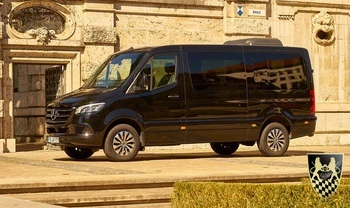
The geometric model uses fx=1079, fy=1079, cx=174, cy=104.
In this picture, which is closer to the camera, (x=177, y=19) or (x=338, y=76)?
(x=177, y=19)

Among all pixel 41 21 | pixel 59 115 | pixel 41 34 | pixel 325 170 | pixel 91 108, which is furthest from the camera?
pixel 41 21

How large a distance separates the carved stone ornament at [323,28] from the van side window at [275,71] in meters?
7.92

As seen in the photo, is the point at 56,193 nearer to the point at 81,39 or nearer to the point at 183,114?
the point at 183,114

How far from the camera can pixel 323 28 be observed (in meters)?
30.6

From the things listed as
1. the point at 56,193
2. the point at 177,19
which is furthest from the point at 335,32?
the point at 56,193

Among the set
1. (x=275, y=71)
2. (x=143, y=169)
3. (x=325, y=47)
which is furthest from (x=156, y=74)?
(x=325, y=47)

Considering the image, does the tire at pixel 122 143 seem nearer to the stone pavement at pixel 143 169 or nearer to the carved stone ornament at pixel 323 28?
the stone pavement at pixel 143 169

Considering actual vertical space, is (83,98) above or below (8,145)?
above

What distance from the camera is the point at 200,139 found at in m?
21.4

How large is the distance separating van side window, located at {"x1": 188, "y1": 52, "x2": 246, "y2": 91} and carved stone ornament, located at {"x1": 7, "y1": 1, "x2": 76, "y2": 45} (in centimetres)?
579

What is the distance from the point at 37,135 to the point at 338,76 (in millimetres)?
8833

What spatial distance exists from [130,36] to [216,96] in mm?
6565

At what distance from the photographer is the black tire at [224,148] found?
2327 centimetres

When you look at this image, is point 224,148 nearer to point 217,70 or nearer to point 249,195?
point 217,70
